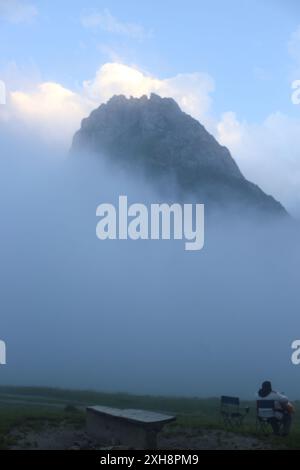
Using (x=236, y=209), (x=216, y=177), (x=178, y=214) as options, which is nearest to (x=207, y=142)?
(x=216, y=177)

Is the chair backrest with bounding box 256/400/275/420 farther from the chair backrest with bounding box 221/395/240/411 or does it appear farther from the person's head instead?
the chair backrest with bounding box 221/395/240/411

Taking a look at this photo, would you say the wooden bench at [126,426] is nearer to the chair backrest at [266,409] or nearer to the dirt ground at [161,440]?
the dirt ground at [161,440]

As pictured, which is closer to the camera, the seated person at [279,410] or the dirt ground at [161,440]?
the dirt ground at [161,440]

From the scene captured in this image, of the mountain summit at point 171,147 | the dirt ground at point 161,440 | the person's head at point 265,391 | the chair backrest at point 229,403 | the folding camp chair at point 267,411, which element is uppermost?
the mountain summit at point 171,147

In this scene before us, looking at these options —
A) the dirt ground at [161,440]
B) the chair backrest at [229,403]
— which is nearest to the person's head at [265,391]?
the dirt ground at [161,440]

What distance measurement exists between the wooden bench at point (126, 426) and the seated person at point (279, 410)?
3.24 meters

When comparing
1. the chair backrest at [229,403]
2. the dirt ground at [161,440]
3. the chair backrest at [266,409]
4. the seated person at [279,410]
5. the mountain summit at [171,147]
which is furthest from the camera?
the mountain summit at [171,147]

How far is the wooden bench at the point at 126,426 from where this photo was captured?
44.5 ft

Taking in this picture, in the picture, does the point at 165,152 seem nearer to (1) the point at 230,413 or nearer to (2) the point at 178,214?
(2) the point at 178,214

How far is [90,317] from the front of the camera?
116250 mm

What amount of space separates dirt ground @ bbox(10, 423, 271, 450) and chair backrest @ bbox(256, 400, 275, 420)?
0.92 metres
